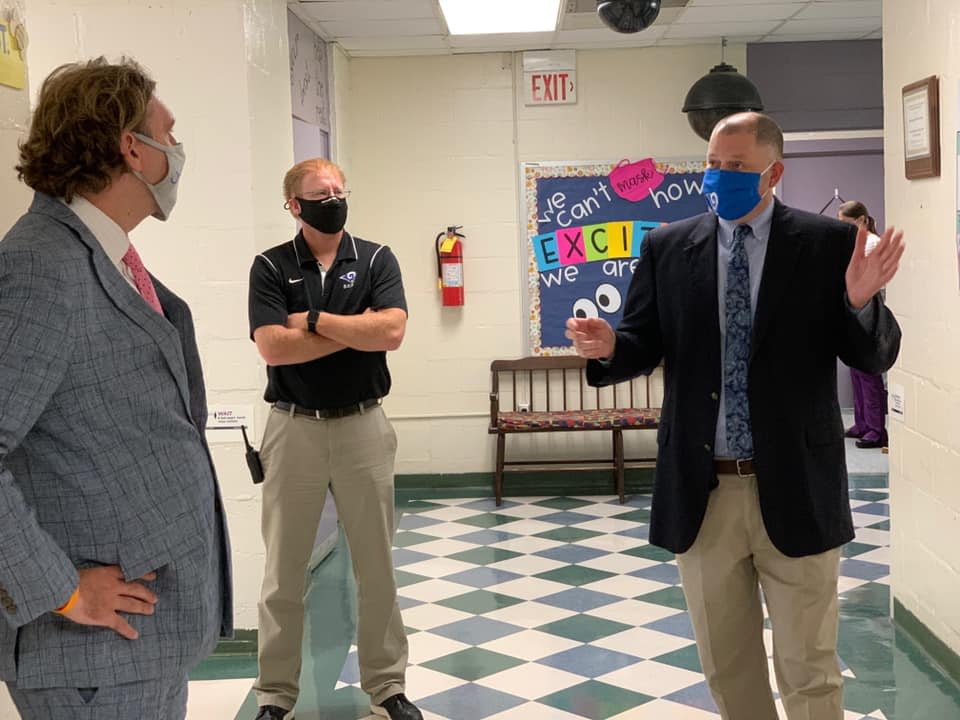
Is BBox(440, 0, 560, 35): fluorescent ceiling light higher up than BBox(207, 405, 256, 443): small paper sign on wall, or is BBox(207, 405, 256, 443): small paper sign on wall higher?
BBox(440, 0, 560, 35): fluorescent ceiling light

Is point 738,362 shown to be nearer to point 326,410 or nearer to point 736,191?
point 736,191

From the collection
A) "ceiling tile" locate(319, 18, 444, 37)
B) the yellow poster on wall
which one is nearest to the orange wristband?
the yellow poster on wall

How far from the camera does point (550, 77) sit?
749cm

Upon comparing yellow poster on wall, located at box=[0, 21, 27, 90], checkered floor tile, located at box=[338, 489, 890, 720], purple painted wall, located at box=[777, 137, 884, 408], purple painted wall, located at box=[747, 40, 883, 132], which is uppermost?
purple painted wall, located at box=[747, 40, 883, 132]

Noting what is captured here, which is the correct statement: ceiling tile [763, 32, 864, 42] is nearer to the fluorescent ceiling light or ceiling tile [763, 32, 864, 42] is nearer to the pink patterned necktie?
the fluorescent ceiling light

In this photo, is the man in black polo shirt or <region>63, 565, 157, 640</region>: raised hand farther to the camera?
the man in black polo shirt

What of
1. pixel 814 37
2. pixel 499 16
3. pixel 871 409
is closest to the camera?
pixel 499 16

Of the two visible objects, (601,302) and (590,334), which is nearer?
(590,334)

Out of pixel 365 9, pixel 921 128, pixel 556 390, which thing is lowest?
pixel 556 390

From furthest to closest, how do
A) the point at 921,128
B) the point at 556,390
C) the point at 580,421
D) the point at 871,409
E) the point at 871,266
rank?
the point at 871,409 < the point at 556,390 < the point at 580,421 < the point at 921,128 < the point at 871,266

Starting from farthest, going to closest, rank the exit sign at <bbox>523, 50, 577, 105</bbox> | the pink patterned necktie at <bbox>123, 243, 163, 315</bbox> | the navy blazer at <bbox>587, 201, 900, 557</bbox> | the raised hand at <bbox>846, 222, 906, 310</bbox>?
the exit sign at <bbox>523, 50, 577, 105</bbox>
the navy blazer at <bbox>587, 201, 900, 557</bbox>
the raised hand at <bbox>846, 222, 906, 310</bbox>
the pink patterned necktie at <bbox>123, 243, 163, 315</bbox>

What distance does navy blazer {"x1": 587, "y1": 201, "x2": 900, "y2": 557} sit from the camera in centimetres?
267

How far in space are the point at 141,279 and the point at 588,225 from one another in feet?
19.2

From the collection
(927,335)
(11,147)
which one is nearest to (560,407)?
(927,335)
